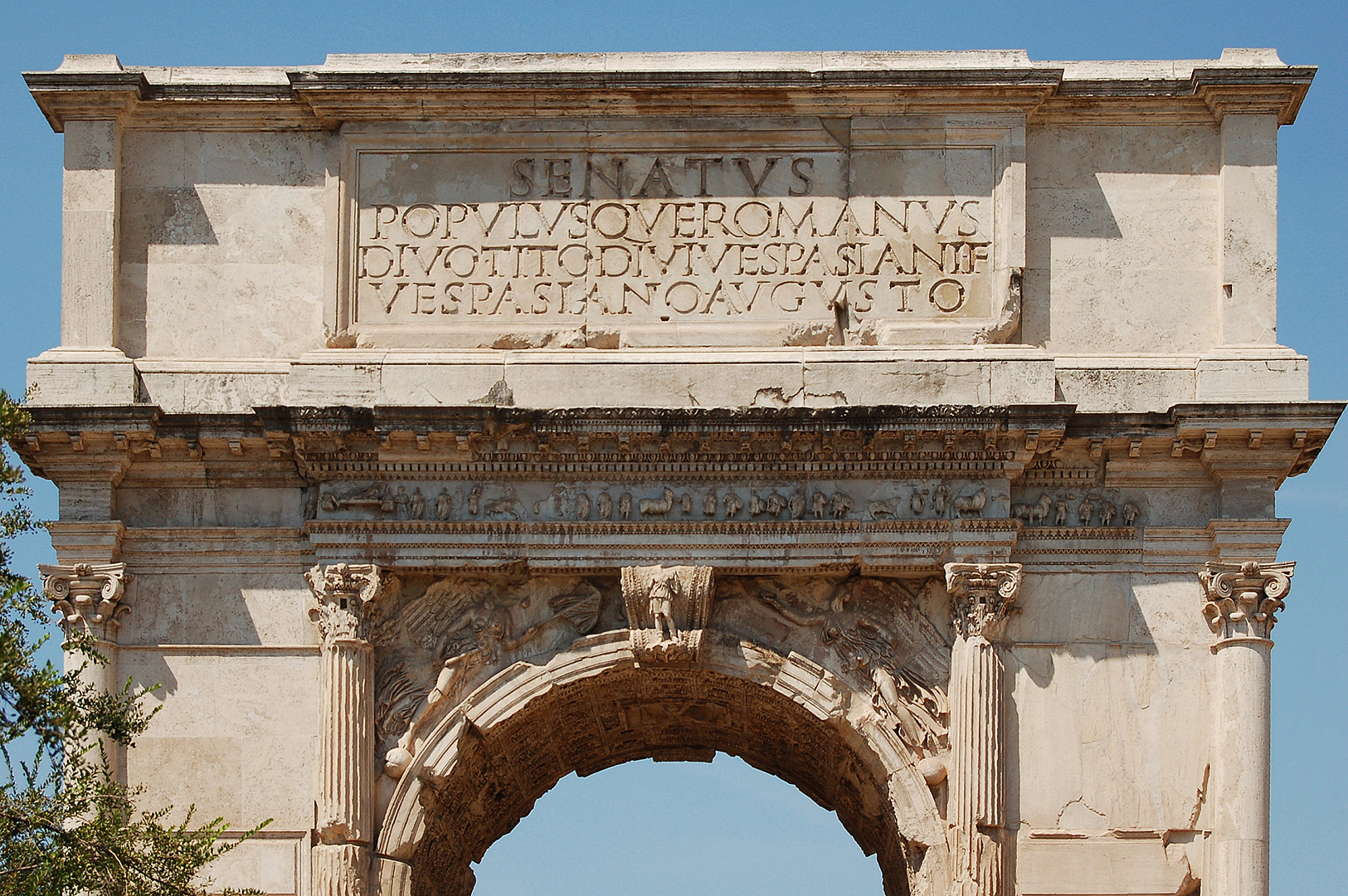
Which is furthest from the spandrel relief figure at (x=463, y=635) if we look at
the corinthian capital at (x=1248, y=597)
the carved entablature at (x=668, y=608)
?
the corinthian capital at (x=1248, y=597)

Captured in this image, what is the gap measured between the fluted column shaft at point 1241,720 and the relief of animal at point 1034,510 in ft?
3.88

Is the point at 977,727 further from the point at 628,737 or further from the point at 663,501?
the point at 628,737

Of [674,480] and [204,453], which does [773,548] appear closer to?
[674,480]

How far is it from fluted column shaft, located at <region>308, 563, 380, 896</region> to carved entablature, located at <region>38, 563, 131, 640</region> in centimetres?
140

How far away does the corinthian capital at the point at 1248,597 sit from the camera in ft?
60.8

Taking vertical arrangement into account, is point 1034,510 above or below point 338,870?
above

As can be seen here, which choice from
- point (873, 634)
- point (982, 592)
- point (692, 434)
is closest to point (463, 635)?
point (692, 434)

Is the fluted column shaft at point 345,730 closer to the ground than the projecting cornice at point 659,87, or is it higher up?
closer to the ground

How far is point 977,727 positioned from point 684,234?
4168 millimetres

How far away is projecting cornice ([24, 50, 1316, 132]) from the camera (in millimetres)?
19312

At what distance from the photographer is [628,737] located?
2117cm

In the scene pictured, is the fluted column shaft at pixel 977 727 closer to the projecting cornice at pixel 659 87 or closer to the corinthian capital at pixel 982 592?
the corinthian capital at pixel 982 592

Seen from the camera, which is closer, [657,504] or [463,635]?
[657,504]

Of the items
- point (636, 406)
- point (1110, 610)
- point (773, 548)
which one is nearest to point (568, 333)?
point (636, 406)
